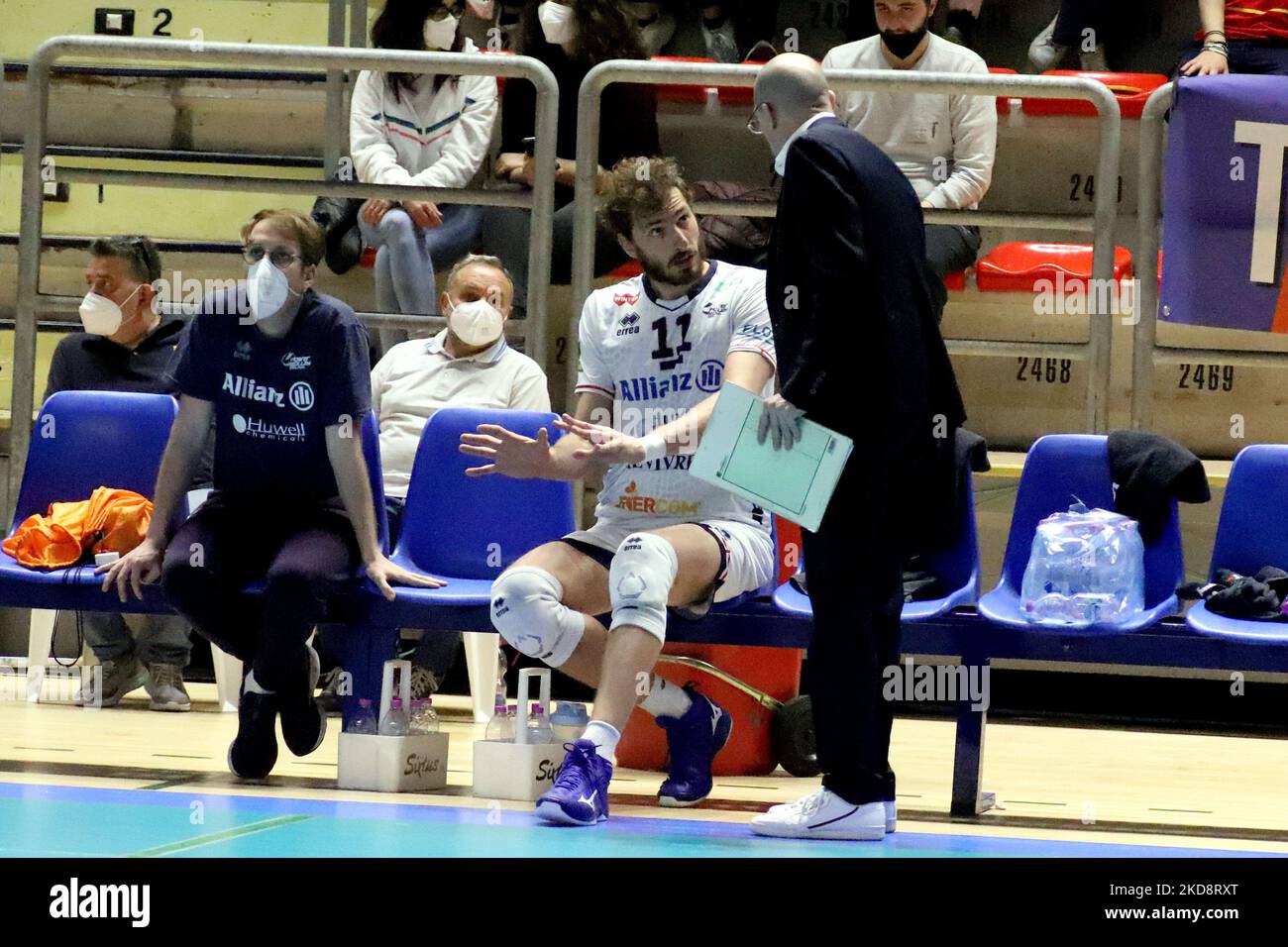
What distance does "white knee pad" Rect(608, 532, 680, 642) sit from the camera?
376 centimetres

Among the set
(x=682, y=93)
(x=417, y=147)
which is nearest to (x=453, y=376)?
(x=417, y=147)

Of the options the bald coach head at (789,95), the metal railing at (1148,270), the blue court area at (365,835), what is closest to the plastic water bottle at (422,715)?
the blue court area at (365,835)

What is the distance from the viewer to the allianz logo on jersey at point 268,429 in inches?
172

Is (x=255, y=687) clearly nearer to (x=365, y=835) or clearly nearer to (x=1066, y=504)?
(x=365, y=835)

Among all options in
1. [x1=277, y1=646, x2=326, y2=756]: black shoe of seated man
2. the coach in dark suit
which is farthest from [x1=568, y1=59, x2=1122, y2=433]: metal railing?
the coach in dark suit

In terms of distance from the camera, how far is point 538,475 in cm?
393

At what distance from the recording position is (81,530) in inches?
180

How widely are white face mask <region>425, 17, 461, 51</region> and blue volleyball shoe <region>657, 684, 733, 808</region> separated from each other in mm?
2907

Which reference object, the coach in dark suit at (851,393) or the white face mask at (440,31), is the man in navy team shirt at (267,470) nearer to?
the coach in dark suit at (851,393)

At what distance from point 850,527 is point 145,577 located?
1879 mm

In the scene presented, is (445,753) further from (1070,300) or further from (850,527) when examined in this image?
(1070,300)

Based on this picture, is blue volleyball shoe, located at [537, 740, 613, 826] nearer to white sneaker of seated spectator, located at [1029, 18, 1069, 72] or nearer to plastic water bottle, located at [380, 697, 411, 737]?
plastic water bottle, located at [380, 697, 411, 737]

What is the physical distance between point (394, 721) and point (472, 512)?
686 mm

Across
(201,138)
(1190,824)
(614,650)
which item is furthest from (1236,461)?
(201,138)
